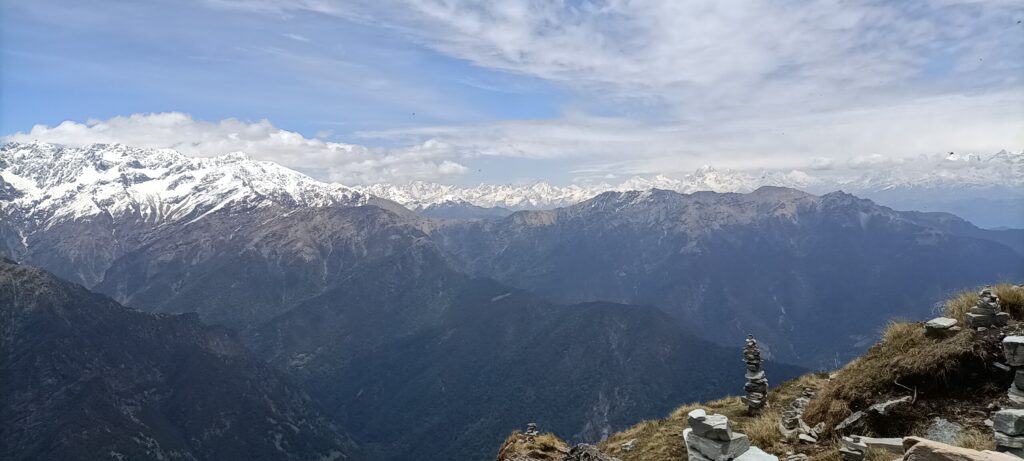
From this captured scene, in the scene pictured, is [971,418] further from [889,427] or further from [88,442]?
[88,442]

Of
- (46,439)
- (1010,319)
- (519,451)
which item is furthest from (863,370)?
(46,439)

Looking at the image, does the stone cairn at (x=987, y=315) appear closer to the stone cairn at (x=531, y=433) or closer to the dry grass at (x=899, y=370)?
the dry grass at (x=899, y=370)

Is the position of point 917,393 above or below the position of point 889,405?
above

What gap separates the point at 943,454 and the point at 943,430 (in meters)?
7.13

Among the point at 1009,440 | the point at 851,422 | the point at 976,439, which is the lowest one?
the point at 851,422

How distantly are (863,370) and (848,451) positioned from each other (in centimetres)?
630

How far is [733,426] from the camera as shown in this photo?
68.5ft

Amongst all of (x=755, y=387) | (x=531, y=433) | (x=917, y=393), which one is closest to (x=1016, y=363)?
(x=917, y=393)

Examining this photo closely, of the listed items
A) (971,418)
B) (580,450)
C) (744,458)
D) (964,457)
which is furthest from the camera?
(580,450)

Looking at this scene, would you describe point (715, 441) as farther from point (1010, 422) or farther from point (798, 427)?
point (1010, 422)

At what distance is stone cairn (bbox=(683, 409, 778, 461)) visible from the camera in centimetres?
1321

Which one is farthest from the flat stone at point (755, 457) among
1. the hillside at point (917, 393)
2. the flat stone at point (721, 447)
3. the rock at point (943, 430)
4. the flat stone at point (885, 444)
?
the rock at point (943, 430)

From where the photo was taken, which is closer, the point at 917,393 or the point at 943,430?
the point at 943,430

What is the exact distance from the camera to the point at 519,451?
59.4 ft
